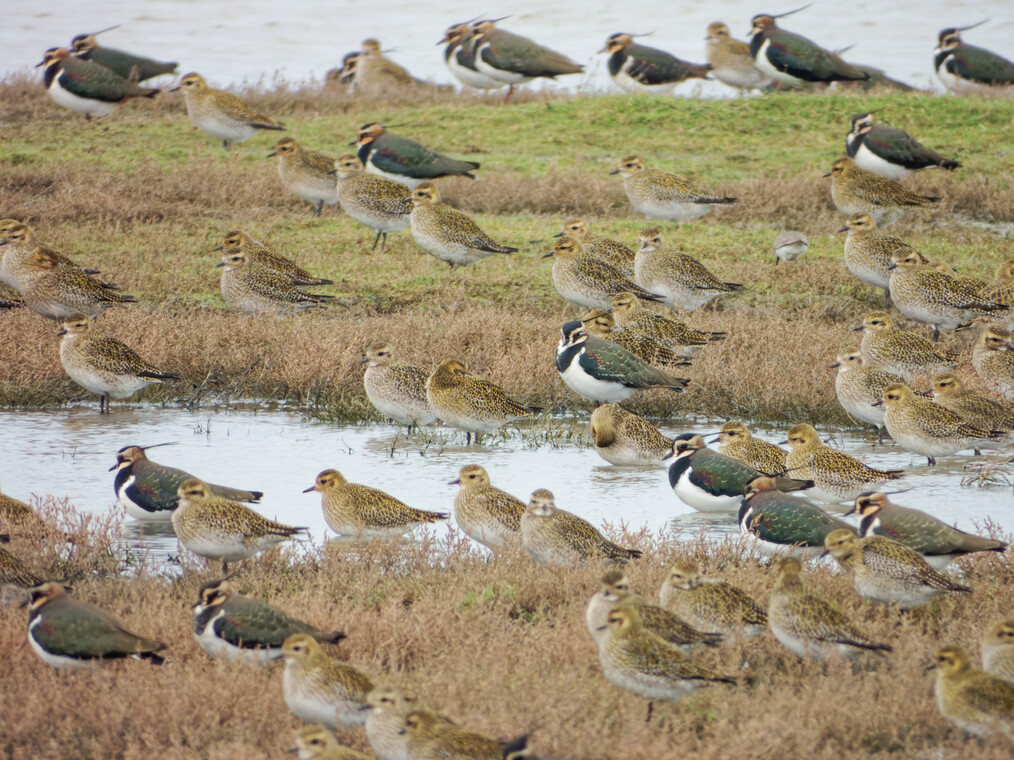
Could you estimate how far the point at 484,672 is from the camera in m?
6.73

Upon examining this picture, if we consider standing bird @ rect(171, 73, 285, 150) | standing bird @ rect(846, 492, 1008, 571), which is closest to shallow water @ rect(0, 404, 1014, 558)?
standing bird @ rect(846, 492, 1008, 571)

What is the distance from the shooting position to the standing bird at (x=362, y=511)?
357 inches

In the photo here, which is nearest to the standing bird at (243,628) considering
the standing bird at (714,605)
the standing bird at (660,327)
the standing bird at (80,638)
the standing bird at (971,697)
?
the standing bird at (80,638)

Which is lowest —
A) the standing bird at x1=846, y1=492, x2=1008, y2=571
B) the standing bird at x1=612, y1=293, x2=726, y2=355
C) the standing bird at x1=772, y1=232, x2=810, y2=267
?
the standing bird at x1=772, y1=232, x2=810, y2=267

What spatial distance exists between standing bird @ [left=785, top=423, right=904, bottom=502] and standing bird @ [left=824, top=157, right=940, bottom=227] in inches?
304

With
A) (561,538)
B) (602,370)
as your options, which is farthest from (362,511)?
(602,370)

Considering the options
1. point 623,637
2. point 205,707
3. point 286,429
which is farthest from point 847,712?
point 286,429

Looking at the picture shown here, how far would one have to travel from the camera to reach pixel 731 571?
832 cm

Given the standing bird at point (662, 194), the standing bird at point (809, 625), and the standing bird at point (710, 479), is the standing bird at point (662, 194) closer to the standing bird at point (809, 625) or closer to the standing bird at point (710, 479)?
the standing bird at point (710, 479)

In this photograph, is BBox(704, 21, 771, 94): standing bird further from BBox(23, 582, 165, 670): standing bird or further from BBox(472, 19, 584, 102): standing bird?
BBox(23, 582, 165, 670): standing bird

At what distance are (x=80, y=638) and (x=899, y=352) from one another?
337 inches

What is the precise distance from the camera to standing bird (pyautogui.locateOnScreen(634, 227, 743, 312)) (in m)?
14.5

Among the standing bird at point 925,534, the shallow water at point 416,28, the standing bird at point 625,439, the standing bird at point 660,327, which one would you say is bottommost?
the shallow water at point 416,28

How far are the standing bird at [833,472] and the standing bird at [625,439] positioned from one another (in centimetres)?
136
